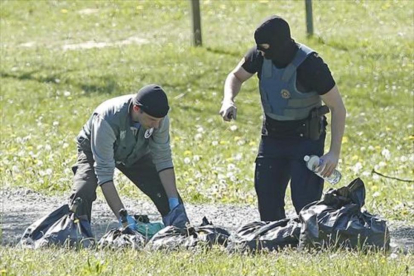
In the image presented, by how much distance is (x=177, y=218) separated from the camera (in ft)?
25.4

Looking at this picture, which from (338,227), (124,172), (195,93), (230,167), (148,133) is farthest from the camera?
(195,93)

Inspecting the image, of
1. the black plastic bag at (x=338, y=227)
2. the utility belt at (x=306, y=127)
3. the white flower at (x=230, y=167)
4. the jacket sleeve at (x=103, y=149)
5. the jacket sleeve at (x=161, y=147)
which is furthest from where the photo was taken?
the white flower at (x=230, y=167)

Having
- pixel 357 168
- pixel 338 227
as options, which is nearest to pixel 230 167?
pixel 357 168

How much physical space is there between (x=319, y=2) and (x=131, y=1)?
3759 millimetres

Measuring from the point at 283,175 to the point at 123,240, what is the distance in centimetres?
129

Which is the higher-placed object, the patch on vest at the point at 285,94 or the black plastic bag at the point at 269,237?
the patch on vest at the point at 285,94

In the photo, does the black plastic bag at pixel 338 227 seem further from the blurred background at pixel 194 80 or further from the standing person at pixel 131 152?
the blurred background at pixel 194 80

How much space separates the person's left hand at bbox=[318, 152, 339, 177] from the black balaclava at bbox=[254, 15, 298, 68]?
68 centimetres

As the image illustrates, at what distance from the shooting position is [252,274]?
19.5 feet

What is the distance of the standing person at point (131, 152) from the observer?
24.2 feet

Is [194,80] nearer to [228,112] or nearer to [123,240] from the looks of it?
[228,112]

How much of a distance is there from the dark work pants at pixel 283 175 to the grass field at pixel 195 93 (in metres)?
0.93

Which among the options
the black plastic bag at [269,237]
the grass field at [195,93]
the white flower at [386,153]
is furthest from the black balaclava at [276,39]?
the white flower at [386,153]

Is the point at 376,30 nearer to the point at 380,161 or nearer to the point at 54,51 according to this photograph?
the point at 54,51
